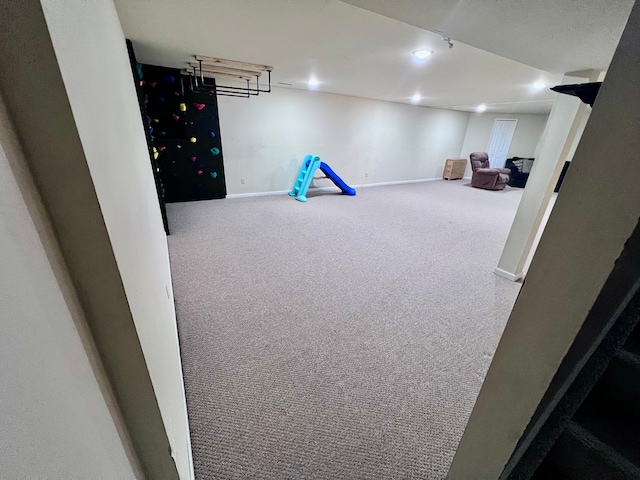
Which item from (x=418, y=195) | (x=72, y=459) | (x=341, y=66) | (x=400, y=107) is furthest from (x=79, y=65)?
(x=400, y=107)

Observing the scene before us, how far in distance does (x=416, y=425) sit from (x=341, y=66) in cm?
358

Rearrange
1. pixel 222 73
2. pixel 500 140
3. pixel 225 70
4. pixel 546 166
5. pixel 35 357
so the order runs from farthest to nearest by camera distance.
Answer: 1. pixel 500 140
2. pixel 222 73
3. pixel 225 70
4. pixel 546 166
5. pixel 35 357

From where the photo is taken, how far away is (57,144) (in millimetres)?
385

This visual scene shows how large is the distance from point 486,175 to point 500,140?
2216 mm

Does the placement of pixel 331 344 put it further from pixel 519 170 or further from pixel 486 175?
pixel 519 170

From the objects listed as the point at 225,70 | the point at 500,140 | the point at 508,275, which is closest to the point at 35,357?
the point at 508,275

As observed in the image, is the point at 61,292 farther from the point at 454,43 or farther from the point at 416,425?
the point at 454,43

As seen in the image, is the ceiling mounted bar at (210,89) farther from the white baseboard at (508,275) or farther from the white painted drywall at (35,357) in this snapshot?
the white baseboard at (508,275)

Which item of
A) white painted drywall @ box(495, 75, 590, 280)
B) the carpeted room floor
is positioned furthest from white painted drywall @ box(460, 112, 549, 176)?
white painted drywall @ box(495, 75, 590, 280)

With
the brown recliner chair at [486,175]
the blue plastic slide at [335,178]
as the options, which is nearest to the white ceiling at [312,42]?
the blue plastic slide at [335,178]

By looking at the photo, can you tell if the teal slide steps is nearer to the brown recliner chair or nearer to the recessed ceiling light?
the recessed ceiling light

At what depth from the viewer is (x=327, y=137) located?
20.1 ft

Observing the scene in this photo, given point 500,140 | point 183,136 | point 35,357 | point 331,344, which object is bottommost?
point 331,344

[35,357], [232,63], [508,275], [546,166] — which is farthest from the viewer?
[232,63]
